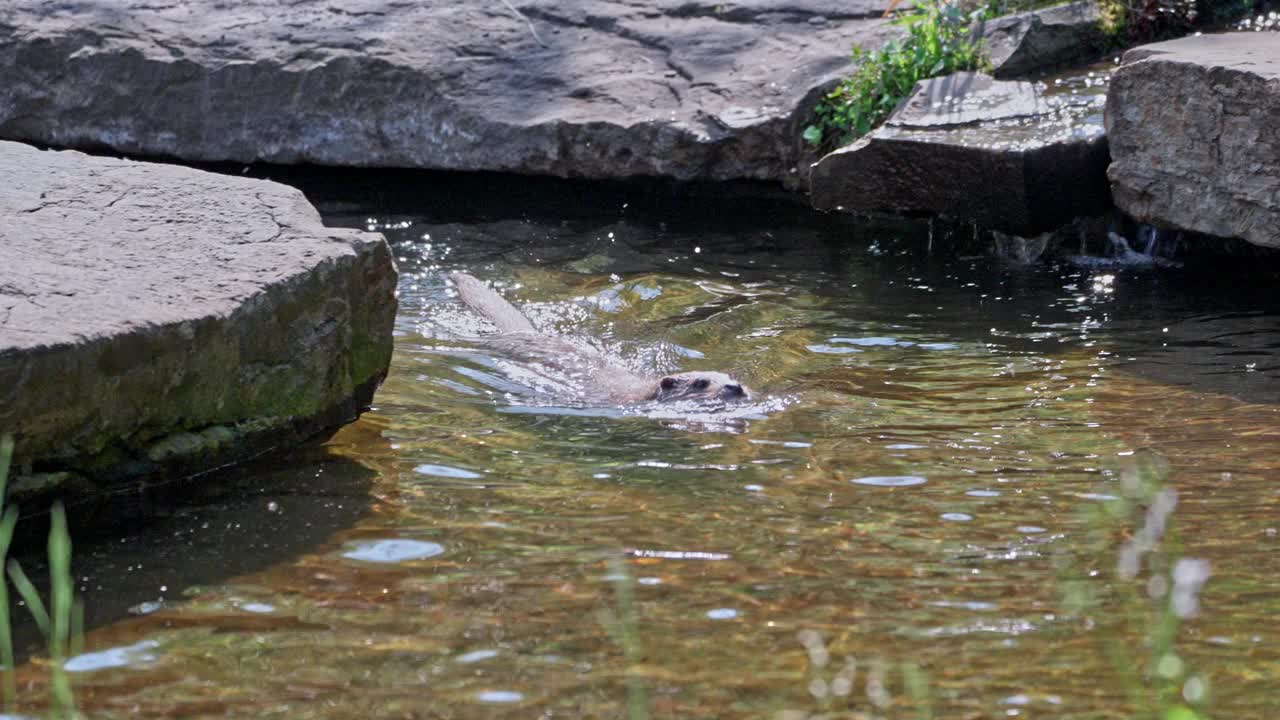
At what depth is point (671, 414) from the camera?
4.96 m

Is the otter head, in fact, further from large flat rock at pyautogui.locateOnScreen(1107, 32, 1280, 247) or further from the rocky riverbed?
large flat rock at pyautogui.locateOnScreen(1107, 32, 1280, 247)

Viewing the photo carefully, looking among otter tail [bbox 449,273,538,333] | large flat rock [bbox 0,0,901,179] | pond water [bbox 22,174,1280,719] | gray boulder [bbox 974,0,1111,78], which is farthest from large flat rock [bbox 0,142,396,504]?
gray boulder [bbox 974,0,1111,78]

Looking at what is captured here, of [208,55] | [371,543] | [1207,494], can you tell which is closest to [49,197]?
[371,543]

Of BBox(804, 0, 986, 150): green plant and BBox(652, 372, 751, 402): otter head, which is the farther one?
BBox(804, 0, 986, 150): green plant

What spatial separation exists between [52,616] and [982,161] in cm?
463

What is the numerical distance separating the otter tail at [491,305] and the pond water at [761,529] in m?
0.15

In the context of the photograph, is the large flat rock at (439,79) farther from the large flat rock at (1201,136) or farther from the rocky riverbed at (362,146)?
the large flat rock at (1201,136)

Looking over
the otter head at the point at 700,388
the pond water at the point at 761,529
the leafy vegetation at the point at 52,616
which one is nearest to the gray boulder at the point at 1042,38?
the pond water at the point at 761,529

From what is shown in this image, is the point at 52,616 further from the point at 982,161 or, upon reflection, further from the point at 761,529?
the point at 982,161

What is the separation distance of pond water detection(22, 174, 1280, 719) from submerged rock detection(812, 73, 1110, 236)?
1.24ft

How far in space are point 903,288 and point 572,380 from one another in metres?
1.98

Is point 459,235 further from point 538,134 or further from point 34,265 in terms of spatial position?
point 34,265

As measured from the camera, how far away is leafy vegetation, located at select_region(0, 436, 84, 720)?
1.82 metres

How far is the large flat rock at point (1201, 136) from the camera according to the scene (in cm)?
576
